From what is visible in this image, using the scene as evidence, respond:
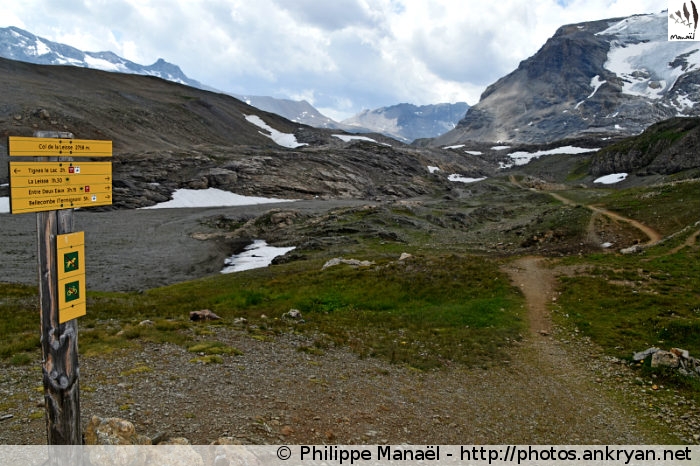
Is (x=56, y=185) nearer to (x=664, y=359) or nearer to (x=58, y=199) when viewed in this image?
(x=58, y=199)

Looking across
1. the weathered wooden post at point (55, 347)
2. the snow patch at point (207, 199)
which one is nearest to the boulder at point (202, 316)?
the weathered wooden post at point (55, 347)

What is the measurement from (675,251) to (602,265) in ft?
19.6

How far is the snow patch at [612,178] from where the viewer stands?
114m

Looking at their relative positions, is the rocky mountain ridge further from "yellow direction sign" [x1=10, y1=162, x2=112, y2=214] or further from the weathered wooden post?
the weathered wooden post

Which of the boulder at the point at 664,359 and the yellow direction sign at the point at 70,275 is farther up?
the yellow direction sign at the point at 70,275

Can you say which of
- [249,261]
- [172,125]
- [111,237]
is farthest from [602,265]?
[172,125]

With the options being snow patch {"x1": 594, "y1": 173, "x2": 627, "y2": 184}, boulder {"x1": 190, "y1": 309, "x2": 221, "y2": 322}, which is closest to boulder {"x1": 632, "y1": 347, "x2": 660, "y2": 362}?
boulder {"x1": 190, "y1": 309, "x2": 221, "y2": 322}

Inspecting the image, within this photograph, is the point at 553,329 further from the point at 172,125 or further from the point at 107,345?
the point at 172,125

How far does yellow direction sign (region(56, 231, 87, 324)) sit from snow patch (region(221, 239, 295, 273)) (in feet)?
137

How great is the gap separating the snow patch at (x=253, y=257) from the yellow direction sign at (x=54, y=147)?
4190 centimetres

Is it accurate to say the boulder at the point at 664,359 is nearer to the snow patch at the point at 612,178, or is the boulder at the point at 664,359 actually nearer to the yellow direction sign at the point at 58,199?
the yellow direction sign at the point at 58,199

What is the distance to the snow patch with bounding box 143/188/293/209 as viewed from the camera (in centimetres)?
9824

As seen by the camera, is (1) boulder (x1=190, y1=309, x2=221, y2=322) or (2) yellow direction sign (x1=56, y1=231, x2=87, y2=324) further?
(1) boulder (x1=190, y1=309, x2=221, y2=322)

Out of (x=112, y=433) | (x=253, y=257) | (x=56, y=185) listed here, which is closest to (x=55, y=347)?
(x=112, y=433)
